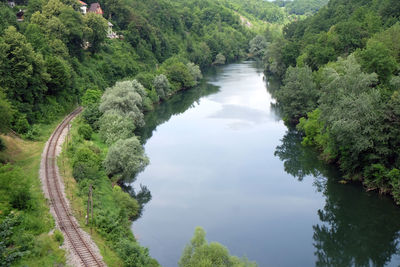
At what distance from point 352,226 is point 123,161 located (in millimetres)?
21912

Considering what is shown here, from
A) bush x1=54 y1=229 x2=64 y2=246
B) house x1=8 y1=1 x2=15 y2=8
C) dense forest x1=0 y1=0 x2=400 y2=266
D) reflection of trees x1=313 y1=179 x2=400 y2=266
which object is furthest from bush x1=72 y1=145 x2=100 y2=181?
house x1=8 y1=1 x2=15 y2=8

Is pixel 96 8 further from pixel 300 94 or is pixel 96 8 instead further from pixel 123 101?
pixel 300 94

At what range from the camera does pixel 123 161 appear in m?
37.8

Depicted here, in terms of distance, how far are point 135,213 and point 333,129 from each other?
20.5m

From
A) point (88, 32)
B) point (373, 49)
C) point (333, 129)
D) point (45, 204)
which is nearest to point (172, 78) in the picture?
point (88, 32)

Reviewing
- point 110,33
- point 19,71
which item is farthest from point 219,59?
point 19,71

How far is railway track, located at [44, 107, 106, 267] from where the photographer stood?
2364 cm

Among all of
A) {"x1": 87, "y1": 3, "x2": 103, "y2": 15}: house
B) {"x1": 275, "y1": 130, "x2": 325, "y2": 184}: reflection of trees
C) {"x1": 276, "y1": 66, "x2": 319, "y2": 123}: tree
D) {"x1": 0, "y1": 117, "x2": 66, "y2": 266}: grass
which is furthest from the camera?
{"x1": 87, "y1": 3, "x2": 103, "y2": 15}: house

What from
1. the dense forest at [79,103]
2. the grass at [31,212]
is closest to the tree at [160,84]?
the dense forest at [79,103]

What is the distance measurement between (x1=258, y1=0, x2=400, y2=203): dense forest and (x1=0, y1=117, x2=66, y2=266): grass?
26714 millimetres

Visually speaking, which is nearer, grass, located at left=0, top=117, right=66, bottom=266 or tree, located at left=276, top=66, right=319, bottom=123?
grass, located at left=0, top=117, right=66, bottom=266

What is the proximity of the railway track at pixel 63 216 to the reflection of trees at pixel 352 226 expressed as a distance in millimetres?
16463

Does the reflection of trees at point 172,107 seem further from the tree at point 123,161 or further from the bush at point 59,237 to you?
the bush at point 59,237

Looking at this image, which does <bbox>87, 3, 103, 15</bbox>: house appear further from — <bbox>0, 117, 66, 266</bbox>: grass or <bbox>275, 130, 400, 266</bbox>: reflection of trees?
<bbox>275, 130, 400, 266</bbox>: reflection of trees
